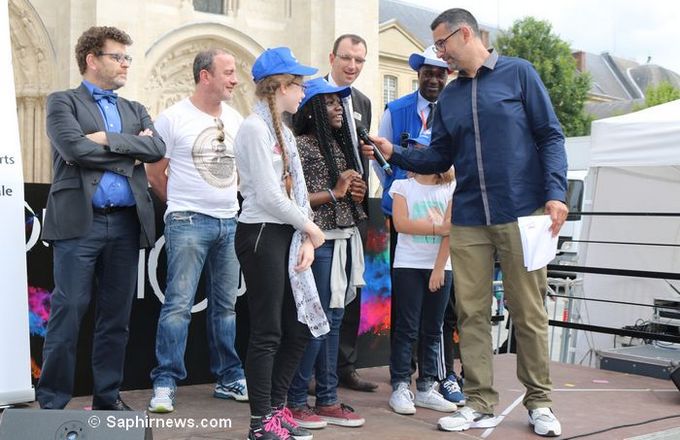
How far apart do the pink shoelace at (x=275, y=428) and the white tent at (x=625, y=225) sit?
20.0 feet

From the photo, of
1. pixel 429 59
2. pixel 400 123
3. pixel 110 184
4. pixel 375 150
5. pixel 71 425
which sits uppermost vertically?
pixel 429 59

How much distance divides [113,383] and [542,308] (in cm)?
239

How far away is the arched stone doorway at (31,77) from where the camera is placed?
784 inches

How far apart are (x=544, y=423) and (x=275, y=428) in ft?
4.84

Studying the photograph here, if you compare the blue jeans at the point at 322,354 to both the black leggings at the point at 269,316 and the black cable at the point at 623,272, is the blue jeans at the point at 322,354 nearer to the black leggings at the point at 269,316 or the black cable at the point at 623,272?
the black leggings at the point at 269,316

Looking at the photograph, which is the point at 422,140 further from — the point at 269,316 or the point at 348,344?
the point at 269,316

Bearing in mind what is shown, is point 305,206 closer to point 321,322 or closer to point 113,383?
point 321,322

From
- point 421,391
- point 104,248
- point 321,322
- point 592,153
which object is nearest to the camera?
point 321,322

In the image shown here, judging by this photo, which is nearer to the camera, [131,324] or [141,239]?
[141,239]

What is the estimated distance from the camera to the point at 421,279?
479cm

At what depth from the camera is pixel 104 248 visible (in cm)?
413

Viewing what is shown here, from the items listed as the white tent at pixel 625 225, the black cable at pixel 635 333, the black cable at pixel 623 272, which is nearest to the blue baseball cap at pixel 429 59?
the black cable at pixel 623 272

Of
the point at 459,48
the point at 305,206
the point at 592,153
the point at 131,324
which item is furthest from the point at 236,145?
the point at 592,153

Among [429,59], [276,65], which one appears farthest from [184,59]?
[276,65]
